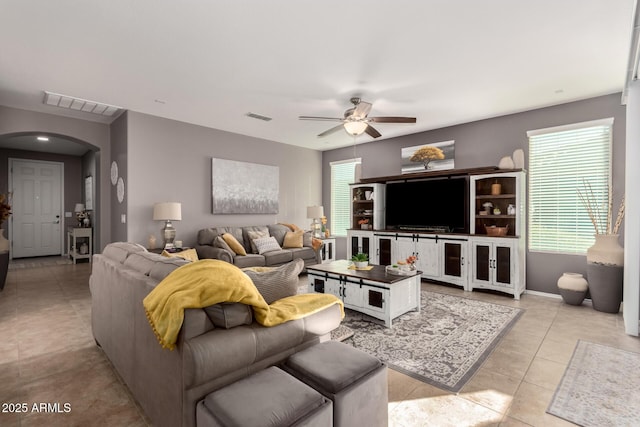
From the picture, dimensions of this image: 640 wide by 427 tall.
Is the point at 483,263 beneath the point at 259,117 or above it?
beneath

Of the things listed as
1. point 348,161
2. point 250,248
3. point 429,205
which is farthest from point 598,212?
point 250,248

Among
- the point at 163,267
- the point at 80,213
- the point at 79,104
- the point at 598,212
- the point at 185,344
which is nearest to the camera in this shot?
the point at 185,344

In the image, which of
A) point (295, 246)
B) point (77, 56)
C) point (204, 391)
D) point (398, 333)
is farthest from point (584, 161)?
point (77, 56)

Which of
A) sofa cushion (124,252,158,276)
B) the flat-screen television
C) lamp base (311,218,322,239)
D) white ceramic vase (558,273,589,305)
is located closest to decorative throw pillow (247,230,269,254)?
lamp base (311,218,322,239)

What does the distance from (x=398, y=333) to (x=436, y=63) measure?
2.80 metres

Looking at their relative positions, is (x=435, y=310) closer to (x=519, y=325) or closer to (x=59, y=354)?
(x=519, y=325)

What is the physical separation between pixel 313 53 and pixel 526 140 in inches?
143

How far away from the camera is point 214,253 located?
4.94 m

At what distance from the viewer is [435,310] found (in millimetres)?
3883

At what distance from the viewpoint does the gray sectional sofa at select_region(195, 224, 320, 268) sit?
4992 millimetres

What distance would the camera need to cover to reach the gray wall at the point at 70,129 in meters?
4.66

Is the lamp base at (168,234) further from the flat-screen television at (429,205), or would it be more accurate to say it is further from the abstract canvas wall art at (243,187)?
the flat-screen television at (429,205)

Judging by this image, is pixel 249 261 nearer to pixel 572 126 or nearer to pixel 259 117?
pixel 259 117

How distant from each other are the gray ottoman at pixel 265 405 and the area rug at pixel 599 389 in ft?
5.39
